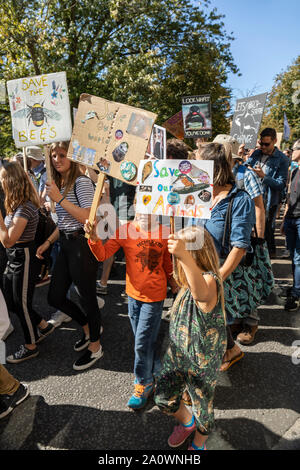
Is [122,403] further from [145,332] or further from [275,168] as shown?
[275,168]

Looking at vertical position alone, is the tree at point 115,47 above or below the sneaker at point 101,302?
above

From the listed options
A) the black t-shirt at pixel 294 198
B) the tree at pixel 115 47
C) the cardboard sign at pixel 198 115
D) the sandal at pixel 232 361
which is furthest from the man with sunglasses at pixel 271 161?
the tree at pixel 115 47

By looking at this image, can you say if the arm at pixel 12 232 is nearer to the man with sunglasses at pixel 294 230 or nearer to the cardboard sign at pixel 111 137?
the cardboard sign at pixel 111 137

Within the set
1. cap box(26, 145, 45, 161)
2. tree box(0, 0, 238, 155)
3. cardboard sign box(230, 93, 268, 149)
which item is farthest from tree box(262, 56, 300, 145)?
cap box(26, 145, 45, 161)

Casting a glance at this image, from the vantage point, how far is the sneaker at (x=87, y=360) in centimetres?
269

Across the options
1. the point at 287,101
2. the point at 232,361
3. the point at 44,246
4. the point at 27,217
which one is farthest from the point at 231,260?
the point at 287,101

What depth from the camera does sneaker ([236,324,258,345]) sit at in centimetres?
300

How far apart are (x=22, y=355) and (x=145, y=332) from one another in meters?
1.43

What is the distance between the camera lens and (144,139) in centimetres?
193

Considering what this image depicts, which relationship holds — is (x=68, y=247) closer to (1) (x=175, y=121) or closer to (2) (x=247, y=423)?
(2) (x=247, y=423)

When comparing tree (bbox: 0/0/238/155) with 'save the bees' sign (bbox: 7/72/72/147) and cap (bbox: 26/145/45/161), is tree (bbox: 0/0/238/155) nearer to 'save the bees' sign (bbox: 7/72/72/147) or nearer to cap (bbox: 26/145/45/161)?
cap (bbox: 26/145/45/161)

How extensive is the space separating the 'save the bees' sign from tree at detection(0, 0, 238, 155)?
782 centimetres

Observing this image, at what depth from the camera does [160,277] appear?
2.16 m

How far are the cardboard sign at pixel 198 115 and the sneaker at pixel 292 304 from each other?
2604mm
